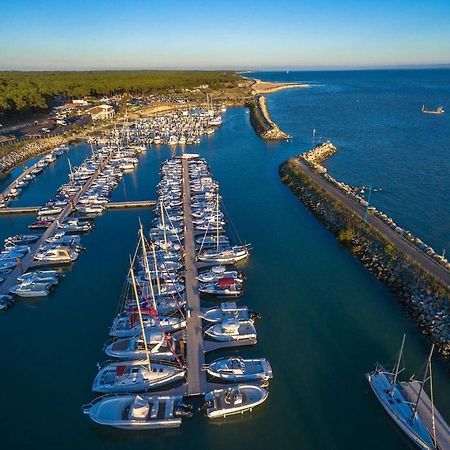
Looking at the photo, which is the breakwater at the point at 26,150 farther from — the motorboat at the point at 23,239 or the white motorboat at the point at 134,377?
the white motorboat at the point at 134,377

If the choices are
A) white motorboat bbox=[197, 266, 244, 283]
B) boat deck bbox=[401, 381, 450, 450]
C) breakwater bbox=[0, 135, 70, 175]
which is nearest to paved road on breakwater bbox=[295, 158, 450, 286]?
boat deck bbox=[401, 381, 450, 450]

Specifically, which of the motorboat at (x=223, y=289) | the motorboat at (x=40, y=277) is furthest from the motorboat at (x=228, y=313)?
the motorboat at (x=40, y=277)

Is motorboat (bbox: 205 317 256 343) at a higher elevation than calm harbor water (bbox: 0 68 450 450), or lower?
higher

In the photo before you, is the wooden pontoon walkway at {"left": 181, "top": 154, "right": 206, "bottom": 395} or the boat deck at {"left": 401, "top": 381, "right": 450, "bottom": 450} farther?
the wooden pontoon walkway at {"left": 181, "top": 154, "right": 206, "bottom": 395}

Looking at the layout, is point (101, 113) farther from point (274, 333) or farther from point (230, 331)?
point (274, 333)

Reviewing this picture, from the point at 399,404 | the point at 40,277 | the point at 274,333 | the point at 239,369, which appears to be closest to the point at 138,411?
the point at 239,369

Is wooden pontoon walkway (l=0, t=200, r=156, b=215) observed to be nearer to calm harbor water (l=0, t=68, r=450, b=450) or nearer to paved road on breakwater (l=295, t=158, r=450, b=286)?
calm harbor water (l=0, t=68, r=450, b=450)
